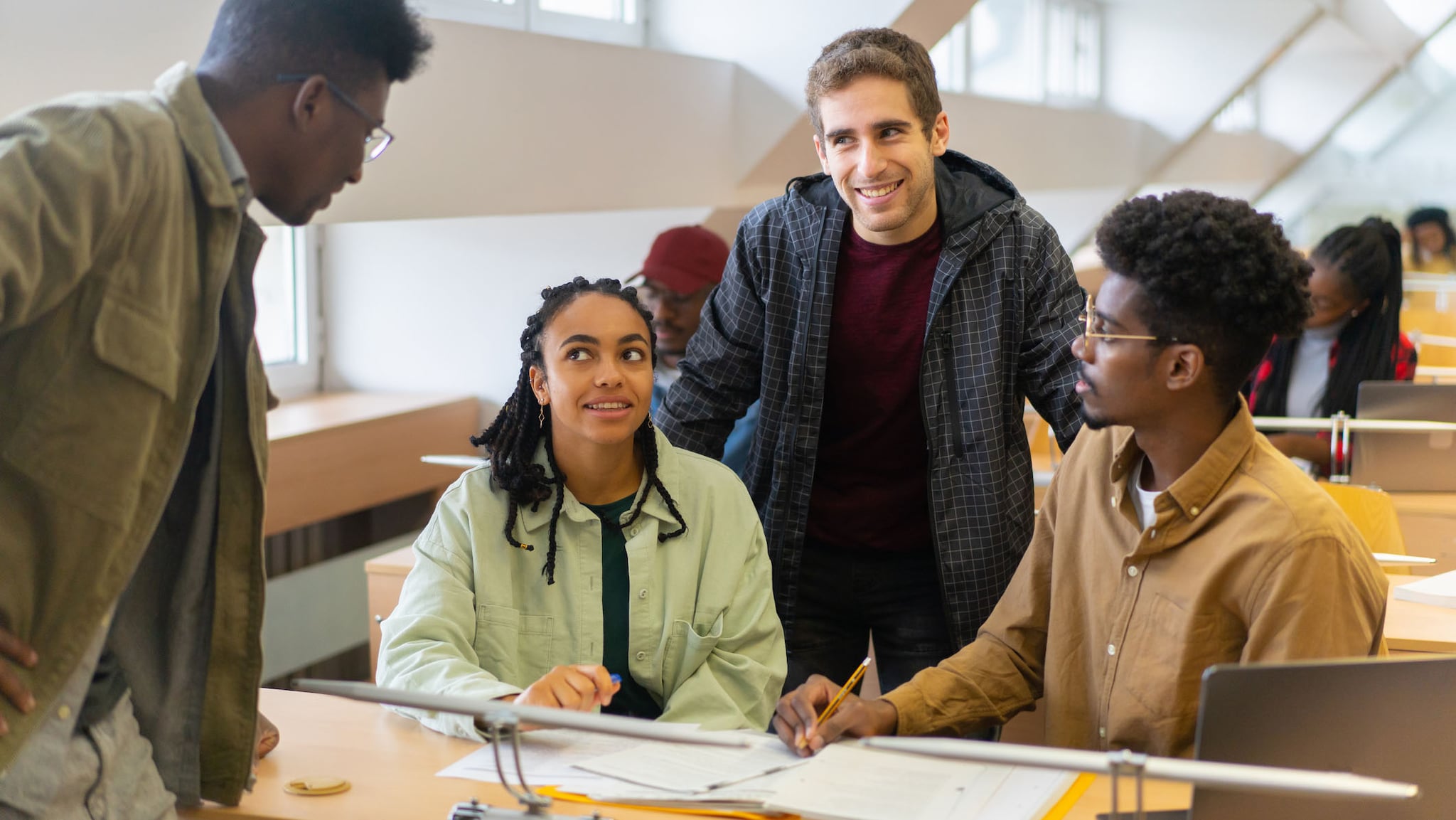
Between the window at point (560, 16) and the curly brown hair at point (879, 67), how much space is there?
1.58 metres

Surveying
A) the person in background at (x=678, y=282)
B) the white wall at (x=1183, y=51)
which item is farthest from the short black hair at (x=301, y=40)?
the white wall at (x=1183, y=51)

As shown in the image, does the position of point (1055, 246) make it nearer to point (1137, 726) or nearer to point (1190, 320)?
point (1190, 320)

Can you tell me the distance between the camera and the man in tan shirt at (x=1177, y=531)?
1528 mm

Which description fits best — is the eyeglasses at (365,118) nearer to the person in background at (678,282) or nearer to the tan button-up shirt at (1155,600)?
the tan button-up shirt at (1155,600)

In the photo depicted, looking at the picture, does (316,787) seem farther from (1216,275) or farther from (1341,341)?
(1341,341)

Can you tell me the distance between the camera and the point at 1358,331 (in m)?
3.96

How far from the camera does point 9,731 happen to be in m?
1.06

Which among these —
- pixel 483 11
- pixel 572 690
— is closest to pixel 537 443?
pixel 572 690

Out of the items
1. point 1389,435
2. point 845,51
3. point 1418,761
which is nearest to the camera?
point 1418,761

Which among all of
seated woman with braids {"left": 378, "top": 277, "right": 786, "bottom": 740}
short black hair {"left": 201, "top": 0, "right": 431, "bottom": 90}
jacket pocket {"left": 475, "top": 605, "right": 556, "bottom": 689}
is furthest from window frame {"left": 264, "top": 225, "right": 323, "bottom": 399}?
short black hair {"left": 201, "top": 0, "right": 431, "bottom": 90}

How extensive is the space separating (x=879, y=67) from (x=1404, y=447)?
2388 millimetres

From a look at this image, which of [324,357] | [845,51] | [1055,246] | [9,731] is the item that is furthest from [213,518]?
[324,357]

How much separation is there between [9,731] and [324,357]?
3.79 metres

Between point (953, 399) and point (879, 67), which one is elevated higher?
point (879, 67)
